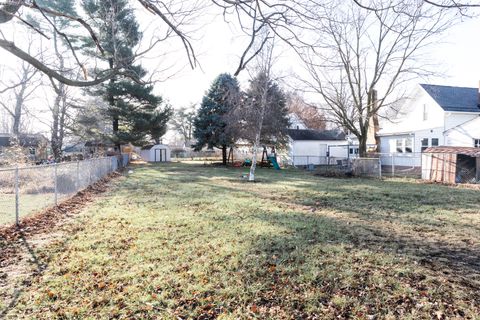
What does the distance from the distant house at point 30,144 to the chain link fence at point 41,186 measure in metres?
5.98

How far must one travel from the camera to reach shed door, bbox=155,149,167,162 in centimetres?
4378

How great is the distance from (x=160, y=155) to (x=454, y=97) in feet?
115

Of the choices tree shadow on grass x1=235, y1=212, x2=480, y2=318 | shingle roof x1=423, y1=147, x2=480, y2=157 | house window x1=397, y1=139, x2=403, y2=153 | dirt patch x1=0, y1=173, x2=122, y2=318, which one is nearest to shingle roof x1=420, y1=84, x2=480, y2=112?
house window x1=397, y1=139, x2=403, y2=153

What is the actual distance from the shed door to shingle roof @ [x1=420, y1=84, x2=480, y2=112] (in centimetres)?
3311

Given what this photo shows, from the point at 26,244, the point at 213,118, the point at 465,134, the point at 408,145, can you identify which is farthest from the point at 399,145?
the point at 26,244

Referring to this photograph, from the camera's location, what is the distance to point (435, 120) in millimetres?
21391

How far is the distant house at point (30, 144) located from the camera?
58.5 ft

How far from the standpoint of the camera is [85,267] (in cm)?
420

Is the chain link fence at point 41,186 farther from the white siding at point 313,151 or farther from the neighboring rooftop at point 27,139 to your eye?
the white siding at point 313,151

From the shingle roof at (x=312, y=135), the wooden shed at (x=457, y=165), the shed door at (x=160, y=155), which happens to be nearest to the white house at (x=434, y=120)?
the wooden shed at (x=457, y=165)

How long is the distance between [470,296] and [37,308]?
4601 mm

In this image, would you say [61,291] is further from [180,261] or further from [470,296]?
[470,296]

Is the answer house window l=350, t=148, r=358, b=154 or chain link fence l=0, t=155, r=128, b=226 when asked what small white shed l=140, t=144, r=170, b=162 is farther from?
chain link fence l=0, t=155, r=128, b=226

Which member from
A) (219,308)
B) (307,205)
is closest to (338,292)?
(219,308)
